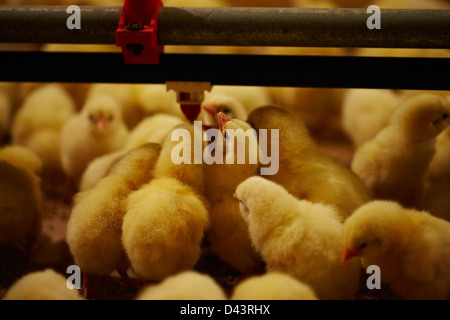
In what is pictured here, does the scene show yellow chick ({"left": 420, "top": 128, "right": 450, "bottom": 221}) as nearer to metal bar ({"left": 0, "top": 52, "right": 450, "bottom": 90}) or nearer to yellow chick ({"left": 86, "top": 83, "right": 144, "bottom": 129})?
metal bar ({"left": 0, "top": 52, "right": 450, "bottom": 90})

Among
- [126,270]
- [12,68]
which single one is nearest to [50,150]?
[12,68]

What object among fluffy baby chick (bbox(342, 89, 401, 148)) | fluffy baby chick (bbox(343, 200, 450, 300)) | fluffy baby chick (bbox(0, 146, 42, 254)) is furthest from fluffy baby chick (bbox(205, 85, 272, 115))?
fluffy baby chick (bbox(343, 200, 450, 300))

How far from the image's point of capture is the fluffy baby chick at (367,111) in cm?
262

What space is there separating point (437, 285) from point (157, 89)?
1.85 meters

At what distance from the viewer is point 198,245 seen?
4.83 feet

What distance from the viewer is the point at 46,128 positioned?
2.79m

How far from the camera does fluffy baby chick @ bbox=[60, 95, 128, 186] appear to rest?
2561mm

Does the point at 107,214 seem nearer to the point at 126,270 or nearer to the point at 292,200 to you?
the point at 126,270

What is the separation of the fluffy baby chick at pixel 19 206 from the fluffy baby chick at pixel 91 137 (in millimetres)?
468

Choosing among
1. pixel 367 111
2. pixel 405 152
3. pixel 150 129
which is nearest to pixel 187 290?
pixel 405 152

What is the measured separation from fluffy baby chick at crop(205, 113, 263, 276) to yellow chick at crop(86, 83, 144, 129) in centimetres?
138

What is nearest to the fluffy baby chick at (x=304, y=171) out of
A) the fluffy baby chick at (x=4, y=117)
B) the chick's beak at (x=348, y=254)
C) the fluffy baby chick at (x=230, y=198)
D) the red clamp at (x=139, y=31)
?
the fluffy baby chick at (x=230, y=198)

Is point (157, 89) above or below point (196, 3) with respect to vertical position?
below
